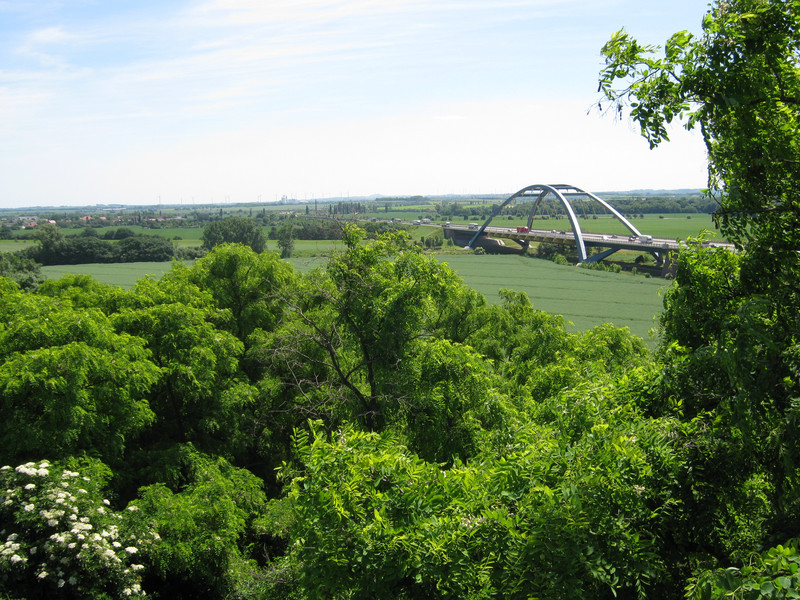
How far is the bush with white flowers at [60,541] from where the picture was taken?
10656 mm

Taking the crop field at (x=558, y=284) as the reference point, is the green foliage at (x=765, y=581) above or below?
above

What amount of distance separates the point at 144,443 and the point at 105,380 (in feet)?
A: 13.7

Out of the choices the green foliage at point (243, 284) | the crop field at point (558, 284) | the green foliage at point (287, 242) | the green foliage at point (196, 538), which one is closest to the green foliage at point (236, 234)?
the green foliage at point (287, 242)

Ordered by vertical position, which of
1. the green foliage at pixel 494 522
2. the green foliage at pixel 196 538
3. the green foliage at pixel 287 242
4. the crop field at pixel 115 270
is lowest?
the green foliage at pixel 196 538

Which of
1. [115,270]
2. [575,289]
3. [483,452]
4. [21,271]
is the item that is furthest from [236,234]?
[483,452]

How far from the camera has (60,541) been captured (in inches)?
420

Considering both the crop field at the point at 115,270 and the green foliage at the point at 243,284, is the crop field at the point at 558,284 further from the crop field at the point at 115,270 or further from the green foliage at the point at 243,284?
the green foliage at the point at 243,284

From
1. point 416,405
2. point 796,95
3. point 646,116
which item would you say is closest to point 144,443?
point 416,405

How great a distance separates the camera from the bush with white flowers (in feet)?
35.0

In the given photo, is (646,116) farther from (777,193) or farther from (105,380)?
(105,380)

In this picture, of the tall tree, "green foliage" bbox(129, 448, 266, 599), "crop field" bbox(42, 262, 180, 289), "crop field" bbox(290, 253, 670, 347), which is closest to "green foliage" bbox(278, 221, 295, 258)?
"crop field" bbox(290, 253, 670, 347)

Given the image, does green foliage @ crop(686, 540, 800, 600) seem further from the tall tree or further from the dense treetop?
the tall tree

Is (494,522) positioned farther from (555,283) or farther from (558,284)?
(555,283)

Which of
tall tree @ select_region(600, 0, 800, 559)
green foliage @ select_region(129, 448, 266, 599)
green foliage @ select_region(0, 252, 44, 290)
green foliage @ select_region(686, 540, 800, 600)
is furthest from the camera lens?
green foliage @ select_region(0, 252, 44, 290)
